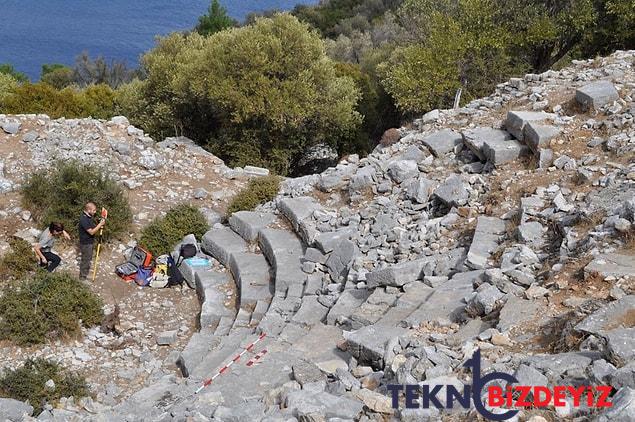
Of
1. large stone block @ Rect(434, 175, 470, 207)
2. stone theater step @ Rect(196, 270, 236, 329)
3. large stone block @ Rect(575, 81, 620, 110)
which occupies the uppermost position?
A: large stone block @ Rect(575, 81, 620, 110)

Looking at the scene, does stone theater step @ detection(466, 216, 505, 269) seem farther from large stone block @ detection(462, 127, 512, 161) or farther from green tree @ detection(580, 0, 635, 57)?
green tree @ detection(580, 0, 635, 57)

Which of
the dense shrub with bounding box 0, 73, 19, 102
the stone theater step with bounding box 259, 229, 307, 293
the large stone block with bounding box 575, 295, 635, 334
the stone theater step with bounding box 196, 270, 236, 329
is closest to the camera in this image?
the large stone block with bounding box 575, 295, 635, 334

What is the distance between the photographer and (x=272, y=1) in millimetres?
88062

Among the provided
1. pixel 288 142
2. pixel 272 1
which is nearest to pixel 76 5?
pixel 272 1

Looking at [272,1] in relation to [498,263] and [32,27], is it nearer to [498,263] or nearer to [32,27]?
[32,27]

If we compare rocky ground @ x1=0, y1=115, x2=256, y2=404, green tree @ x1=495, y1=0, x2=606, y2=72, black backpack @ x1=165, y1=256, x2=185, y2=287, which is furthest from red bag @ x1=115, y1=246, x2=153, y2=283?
green tree @ x1=495, y1=0, x2=606, y2=72

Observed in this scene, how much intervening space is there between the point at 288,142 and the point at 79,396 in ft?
36.3

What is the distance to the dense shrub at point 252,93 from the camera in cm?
1716

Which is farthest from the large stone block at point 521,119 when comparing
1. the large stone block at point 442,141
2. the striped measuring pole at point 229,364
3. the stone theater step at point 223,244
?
the striped measuring pole at point 229,364

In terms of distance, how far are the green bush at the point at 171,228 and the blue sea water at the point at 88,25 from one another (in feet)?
161

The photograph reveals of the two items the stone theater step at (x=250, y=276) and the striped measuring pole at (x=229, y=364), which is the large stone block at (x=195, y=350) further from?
the stone theater step at (x=250, y=276)

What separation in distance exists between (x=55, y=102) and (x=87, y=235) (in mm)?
11210

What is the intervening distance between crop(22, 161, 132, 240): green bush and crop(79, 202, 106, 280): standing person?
122 cm

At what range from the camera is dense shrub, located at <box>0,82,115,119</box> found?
20.4 m
